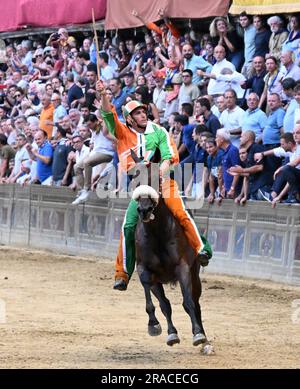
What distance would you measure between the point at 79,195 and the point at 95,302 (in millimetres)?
5607

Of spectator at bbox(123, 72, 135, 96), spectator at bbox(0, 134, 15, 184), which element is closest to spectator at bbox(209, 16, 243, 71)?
spectator at bbox(123, 72, 135, 96)

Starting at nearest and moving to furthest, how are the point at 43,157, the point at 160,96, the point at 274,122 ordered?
the point at 274,122 → the point at 160,96 → the point at 43,157

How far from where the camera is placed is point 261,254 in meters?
16.4

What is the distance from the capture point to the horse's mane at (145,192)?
10.5 metres

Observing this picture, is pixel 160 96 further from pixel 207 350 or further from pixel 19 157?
pixel 207 350

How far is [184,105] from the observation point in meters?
18.4

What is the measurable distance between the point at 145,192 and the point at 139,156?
69cm

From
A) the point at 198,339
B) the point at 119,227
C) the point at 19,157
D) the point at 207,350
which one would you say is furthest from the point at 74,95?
the point at 198,339

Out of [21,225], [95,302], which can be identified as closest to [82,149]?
[21,225]

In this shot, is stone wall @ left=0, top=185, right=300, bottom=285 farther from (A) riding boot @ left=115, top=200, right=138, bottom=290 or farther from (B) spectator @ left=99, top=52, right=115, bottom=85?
→ (A) riding boot @ left=115, top=200, right=138, bottom=290

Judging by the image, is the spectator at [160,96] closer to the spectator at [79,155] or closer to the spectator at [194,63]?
the spectator at [194,63]

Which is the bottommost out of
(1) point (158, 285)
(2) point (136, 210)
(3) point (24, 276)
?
(3) point (24, 276)

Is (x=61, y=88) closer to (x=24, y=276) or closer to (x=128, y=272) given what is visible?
(x=24, y=276)
